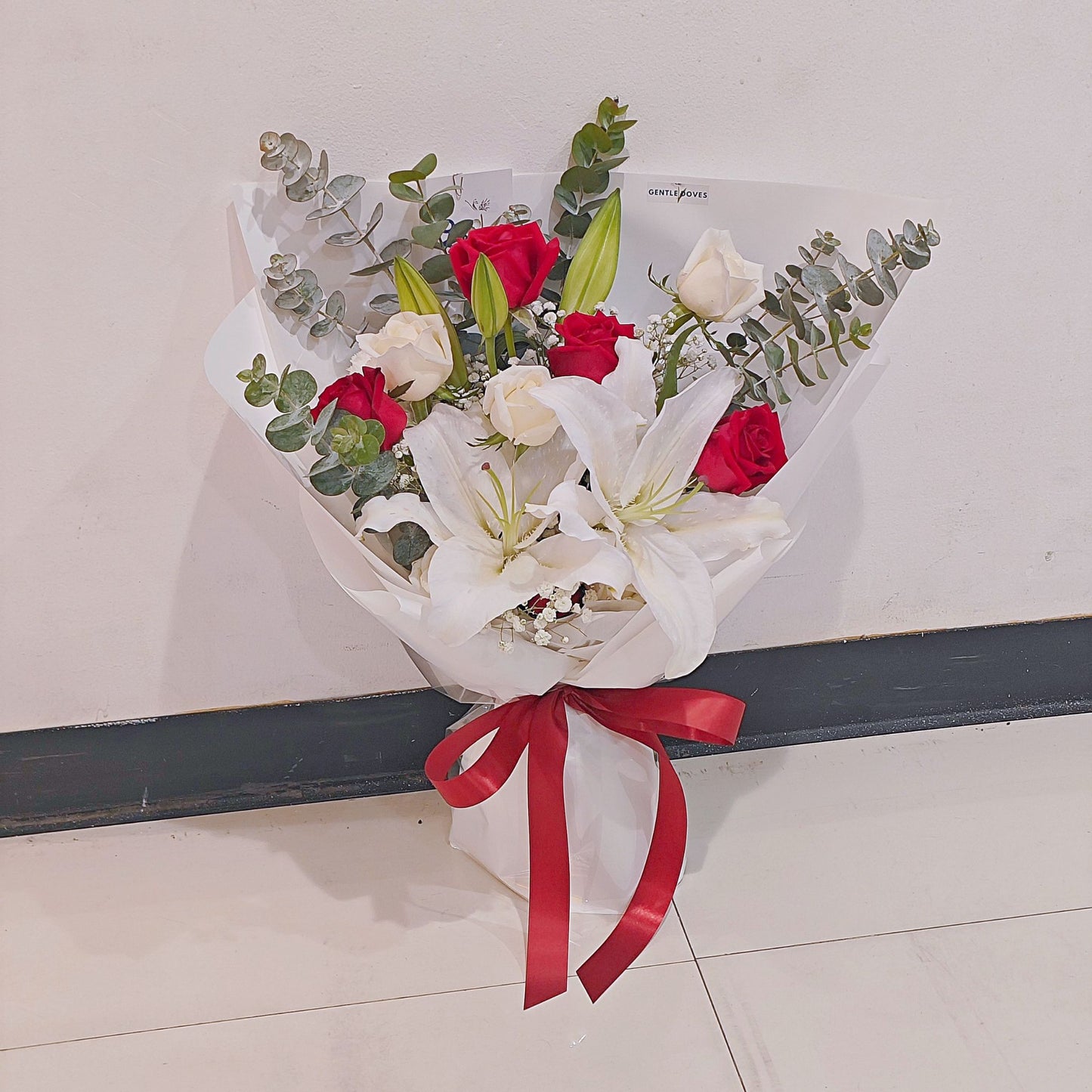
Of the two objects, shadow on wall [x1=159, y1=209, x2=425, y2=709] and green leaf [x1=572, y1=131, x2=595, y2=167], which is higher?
green leaf [x1=572, y1=131, x2=595, y2=167]

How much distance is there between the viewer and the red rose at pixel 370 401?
682 mm

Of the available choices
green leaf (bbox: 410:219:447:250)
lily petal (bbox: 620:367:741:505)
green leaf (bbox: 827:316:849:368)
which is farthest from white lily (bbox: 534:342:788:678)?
green leaf (bbox: 410:219:447:250)

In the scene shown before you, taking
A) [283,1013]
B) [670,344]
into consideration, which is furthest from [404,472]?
[283,1013]

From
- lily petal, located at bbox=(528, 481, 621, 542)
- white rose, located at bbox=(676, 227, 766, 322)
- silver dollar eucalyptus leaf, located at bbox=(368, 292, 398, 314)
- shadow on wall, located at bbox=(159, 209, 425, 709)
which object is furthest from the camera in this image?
shadow on wall, located at bbox=(159, 209, 425, 709)

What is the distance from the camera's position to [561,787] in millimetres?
795

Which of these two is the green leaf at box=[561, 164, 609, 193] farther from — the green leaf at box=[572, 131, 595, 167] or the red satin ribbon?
the red satin ribbon

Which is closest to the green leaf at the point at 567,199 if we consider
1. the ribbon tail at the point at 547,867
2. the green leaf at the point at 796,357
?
the green leaf at the point at 796,357

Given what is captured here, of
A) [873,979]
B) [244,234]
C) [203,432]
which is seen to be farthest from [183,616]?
[873,979]

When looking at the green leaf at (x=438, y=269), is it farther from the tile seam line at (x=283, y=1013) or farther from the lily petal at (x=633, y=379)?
the tile seam line at (x=283, y=1013)

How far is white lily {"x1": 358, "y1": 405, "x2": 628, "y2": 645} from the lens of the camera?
2.10 feet

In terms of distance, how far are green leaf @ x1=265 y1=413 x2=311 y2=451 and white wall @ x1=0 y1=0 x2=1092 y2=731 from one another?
26cm

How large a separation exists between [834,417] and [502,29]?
0.41 meters

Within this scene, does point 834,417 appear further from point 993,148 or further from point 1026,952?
point 1026,952

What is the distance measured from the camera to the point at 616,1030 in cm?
80
